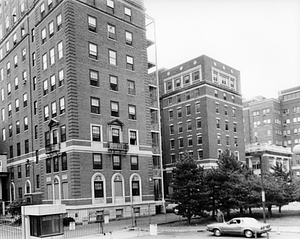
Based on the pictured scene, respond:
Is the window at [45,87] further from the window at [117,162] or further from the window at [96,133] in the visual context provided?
the window at [117,162]

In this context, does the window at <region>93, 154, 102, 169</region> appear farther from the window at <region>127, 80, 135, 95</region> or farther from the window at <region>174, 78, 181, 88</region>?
the window at <region>174, 78, 181, 88</region>

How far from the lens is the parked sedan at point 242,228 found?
2598cm

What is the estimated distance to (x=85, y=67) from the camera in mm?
43125

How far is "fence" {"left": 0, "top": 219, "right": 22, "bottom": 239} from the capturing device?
103 ft

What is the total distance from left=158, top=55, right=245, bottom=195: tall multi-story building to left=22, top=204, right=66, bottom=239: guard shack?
160ft

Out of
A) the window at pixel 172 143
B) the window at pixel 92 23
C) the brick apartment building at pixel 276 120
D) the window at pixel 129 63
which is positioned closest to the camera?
the window at pixel 92 23

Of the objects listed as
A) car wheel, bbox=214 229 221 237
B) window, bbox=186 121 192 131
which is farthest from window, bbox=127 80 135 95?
window, bbox=186 121 192 131

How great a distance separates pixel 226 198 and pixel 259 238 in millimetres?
9659

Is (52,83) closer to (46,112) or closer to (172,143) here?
(46,112)

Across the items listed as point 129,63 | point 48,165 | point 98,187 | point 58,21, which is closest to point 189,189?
point 98,187

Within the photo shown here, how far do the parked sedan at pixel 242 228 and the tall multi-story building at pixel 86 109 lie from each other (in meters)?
16.9

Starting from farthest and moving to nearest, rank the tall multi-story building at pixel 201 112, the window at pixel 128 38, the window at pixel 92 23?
the tall multi-story building at pixel 201 112 → the window at pixel 128 38 → the window at pixel 92 23

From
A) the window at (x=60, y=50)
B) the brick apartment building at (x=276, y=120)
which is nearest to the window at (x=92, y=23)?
the window at (x=60, y=50)

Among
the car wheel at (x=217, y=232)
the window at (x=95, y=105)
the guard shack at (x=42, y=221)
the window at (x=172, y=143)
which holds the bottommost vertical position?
the car wheel at (x=217, y=232)
